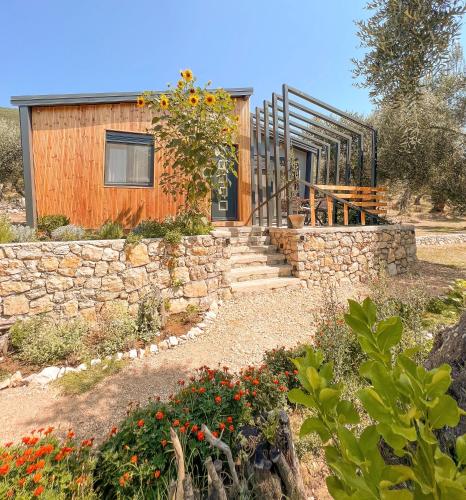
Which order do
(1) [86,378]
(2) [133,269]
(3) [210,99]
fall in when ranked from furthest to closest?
(3) [210,99] < (2) [133,269] < (1) [86,378]

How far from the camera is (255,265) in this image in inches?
304

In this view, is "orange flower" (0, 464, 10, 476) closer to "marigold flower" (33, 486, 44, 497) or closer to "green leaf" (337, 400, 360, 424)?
"marigold flower" (33, 486, 44, 497)

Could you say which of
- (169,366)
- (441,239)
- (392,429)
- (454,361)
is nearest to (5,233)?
(169,366)

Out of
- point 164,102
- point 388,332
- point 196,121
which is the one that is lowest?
point 388,332

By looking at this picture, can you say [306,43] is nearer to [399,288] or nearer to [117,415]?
[399,288]

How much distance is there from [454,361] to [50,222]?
28.1ft

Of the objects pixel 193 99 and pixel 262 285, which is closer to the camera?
pixel 193 99

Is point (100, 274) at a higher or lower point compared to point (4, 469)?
higher

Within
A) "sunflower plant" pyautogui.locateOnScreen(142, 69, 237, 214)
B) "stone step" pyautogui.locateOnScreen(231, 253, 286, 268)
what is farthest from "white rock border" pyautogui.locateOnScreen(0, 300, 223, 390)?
"sunflower plant" pyautogui.locateOnScreen(142, 69, 237, 214)

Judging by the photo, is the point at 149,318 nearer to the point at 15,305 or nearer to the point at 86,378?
the point at 86,378

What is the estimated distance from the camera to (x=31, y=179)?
24.5 ft

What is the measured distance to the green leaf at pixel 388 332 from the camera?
706 mm

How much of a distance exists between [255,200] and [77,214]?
608 centimetres

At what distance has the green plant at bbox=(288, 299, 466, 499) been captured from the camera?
20.7 inches
